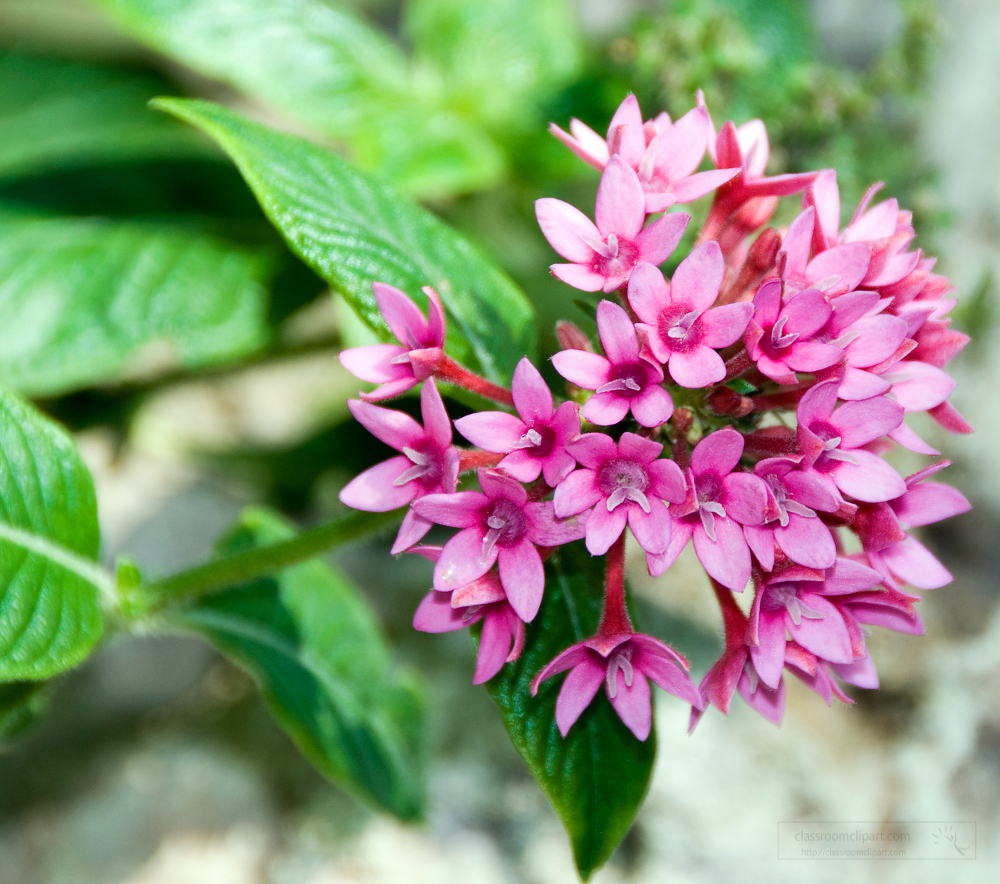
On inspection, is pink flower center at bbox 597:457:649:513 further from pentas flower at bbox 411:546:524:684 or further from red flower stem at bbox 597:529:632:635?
pentas flower at bbox 411:546:524:684

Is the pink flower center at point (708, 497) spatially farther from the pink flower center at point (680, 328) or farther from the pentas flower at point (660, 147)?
the pentas flower at point (660, 147)

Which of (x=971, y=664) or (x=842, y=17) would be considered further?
(x=842, y=17)

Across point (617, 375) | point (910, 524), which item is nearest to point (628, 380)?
point (617, 375)

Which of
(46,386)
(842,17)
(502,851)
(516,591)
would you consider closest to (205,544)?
(46,386)

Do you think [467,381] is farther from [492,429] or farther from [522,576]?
[522,576]

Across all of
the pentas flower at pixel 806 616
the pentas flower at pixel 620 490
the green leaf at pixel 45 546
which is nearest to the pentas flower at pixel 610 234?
the pentas flower at pixel 620 490

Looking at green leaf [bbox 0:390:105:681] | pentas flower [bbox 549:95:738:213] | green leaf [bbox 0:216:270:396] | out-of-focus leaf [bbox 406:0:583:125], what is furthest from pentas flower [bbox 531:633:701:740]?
out-of-focus leaf [bbox 406:0:583:125]

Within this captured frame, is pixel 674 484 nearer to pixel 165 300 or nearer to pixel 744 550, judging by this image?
pixel 744 550
